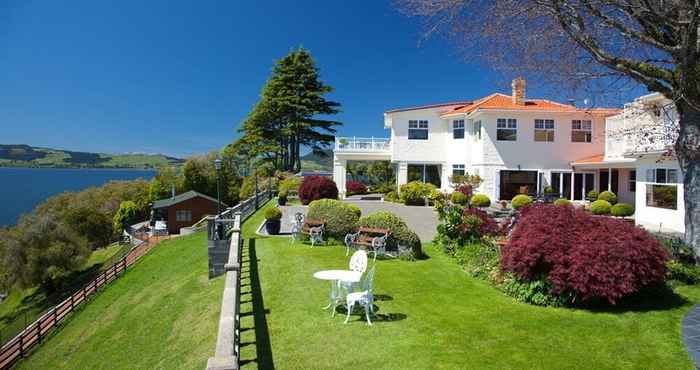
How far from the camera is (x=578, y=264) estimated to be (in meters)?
7.80

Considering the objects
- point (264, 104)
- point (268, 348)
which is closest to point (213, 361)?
point (268, 348)

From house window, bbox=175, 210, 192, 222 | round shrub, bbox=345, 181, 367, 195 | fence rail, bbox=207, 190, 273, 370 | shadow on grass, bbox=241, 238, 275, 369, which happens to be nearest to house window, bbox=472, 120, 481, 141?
round shrub, bbox=345, 181, 367, 195

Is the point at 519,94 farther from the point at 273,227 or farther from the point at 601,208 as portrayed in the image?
the point at 273,227

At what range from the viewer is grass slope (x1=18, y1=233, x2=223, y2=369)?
9578mm

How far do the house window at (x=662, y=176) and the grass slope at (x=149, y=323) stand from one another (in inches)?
709

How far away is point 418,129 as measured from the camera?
101 feet

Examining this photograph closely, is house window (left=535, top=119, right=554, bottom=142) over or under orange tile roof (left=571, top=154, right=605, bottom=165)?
over

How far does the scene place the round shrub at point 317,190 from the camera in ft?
88.0

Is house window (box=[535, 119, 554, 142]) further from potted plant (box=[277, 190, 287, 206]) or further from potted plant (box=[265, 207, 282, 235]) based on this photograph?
potted plant (box=[265, 207, 282, 235])

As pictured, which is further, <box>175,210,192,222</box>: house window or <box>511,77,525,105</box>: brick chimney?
<box>175,210,192,222</box>: house window

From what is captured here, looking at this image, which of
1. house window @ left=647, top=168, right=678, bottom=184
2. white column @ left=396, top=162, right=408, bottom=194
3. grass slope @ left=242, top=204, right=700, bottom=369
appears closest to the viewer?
grass slope @ left=242, top=204, right=700, bottom=369

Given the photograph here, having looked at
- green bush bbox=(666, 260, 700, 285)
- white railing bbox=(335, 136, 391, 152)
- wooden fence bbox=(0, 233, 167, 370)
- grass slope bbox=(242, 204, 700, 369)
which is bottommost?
wooden fence bbox=(0, 233, 167, 370)

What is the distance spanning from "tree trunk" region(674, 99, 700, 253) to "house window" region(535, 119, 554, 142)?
671 inches

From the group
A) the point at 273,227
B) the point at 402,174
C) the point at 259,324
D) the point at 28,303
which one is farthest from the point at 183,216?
the point at 259,324
